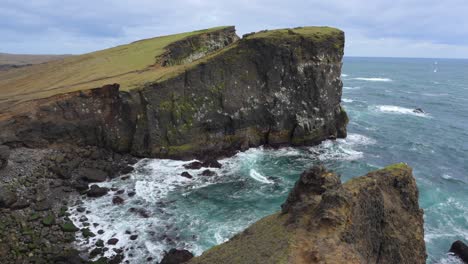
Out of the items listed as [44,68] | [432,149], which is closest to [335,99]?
[432,149]

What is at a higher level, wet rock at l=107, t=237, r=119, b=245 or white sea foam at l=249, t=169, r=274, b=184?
white sea foam at l=249, t=169, r=274, b=184

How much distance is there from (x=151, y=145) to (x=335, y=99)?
87.4 feet

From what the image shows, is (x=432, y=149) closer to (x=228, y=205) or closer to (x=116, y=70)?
(x=228, y=205)

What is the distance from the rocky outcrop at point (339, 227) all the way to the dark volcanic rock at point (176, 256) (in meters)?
8.44

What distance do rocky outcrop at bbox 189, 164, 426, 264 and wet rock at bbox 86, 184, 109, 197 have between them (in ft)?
67.3

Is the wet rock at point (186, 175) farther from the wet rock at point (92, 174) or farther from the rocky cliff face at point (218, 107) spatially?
the wet rock at point (92, 174)

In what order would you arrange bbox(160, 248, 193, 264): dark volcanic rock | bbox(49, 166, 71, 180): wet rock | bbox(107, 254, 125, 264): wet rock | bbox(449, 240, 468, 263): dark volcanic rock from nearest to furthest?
bbox(160, 248, 193, 264): dark volcanic rock
bbox(107, 254, 125, 264): wet rock
bbox(449, 240, 468, 263): dark volcanic rock
bbox(49, 166, 71, 180): wet rock

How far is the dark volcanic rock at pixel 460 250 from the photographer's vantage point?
26.1m

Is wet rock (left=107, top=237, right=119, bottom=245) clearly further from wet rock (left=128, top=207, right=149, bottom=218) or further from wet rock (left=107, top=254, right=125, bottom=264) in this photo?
wet rock (left=128, top=207, right=149, bottom=218)

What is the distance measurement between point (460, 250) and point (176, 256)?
20885mm

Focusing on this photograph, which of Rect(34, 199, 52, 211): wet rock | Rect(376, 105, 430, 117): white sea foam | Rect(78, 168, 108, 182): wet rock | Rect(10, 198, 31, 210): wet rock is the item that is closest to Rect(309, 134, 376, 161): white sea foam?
Rect(376, 105, 430, 117): white sea foam

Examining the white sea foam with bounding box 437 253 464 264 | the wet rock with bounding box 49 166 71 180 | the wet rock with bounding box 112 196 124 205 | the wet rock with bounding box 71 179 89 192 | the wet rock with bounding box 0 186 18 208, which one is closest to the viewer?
the white sea foam with bounding box 437 253 464 264

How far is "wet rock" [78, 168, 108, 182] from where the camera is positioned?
35.6 meters

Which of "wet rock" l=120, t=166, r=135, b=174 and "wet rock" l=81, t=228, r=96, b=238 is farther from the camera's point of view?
"wet rock" l=120, t=166, r=135, b=174
